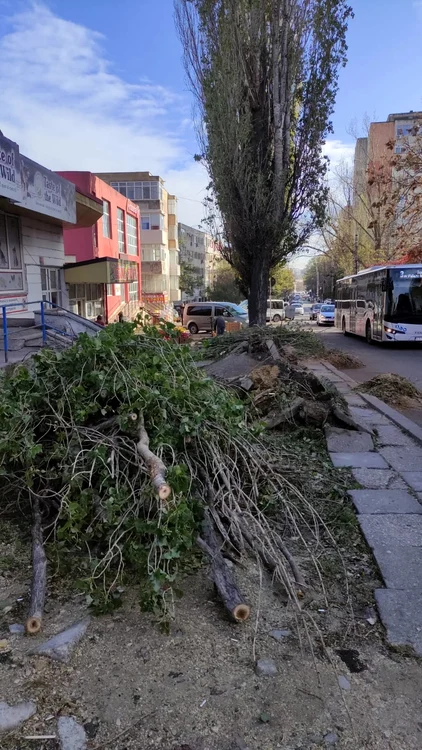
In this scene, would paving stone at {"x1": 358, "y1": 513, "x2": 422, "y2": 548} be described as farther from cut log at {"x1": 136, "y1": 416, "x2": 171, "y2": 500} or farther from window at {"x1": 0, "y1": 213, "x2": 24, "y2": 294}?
window at {"x1": 0, "y1": 213, "x2": 24, "y2": 294}

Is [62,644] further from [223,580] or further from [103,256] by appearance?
[103,256]

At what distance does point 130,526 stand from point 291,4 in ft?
62.0

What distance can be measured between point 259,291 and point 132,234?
22.9 meters

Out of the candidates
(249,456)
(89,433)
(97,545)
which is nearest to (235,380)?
(249,456)

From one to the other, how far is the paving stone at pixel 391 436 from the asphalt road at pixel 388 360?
1079 mm

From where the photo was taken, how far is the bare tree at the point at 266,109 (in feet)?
55.1

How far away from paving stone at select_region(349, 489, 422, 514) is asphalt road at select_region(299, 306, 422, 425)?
370 cm

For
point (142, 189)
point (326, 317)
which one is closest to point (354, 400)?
point (326, 317)

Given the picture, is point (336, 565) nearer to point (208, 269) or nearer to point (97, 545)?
point (97, 545)

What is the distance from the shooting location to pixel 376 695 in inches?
97.7

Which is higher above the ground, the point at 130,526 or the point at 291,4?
the point at 291,4

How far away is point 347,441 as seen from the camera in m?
6.40

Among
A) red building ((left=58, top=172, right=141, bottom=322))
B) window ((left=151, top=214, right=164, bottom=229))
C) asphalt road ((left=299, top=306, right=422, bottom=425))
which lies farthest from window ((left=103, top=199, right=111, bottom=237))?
window ((left=151, top=214, right=164, bottom=229))

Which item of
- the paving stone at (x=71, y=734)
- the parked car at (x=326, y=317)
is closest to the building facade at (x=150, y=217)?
the parked car at (x=326, y=317)
